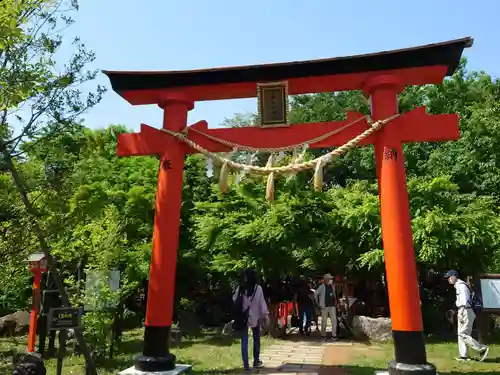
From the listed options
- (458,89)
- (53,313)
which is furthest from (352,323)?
(458,89)

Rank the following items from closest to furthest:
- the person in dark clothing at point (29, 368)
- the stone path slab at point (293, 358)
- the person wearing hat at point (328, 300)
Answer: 1. the person in dark clothing at point (29, 368)
2. the stone path slab at point (293, 358)
3. the person wearing hat at point (328, 300)

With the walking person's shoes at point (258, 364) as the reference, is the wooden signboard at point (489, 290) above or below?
above

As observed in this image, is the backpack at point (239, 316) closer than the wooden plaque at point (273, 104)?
No

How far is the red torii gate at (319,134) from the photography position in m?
6.16

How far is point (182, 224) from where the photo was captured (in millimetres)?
14727

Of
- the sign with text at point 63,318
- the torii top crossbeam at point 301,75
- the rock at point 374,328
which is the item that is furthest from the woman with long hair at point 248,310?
the rock at point 374,328

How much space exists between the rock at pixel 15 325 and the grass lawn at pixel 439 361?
37.3 feet

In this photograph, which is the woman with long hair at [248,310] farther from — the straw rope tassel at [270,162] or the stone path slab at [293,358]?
the straw rope tassel at [270,162]

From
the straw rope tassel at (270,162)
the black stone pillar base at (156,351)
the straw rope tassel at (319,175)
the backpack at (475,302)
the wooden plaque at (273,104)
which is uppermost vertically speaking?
the wooden plaque at (273,104)

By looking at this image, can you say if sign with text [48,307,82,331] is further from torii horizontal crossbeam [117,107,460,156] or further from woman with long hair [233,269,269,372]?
torii horizontal crossbeam [117,107,460,156]

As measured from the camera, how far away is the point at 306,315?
12117 mm

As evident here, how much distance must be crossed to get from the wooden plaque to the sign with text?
4.24m

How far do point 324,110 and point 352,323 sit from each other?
17.9 m

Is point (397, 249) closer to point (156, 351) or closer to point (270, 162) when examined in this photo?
point (270, 162)
